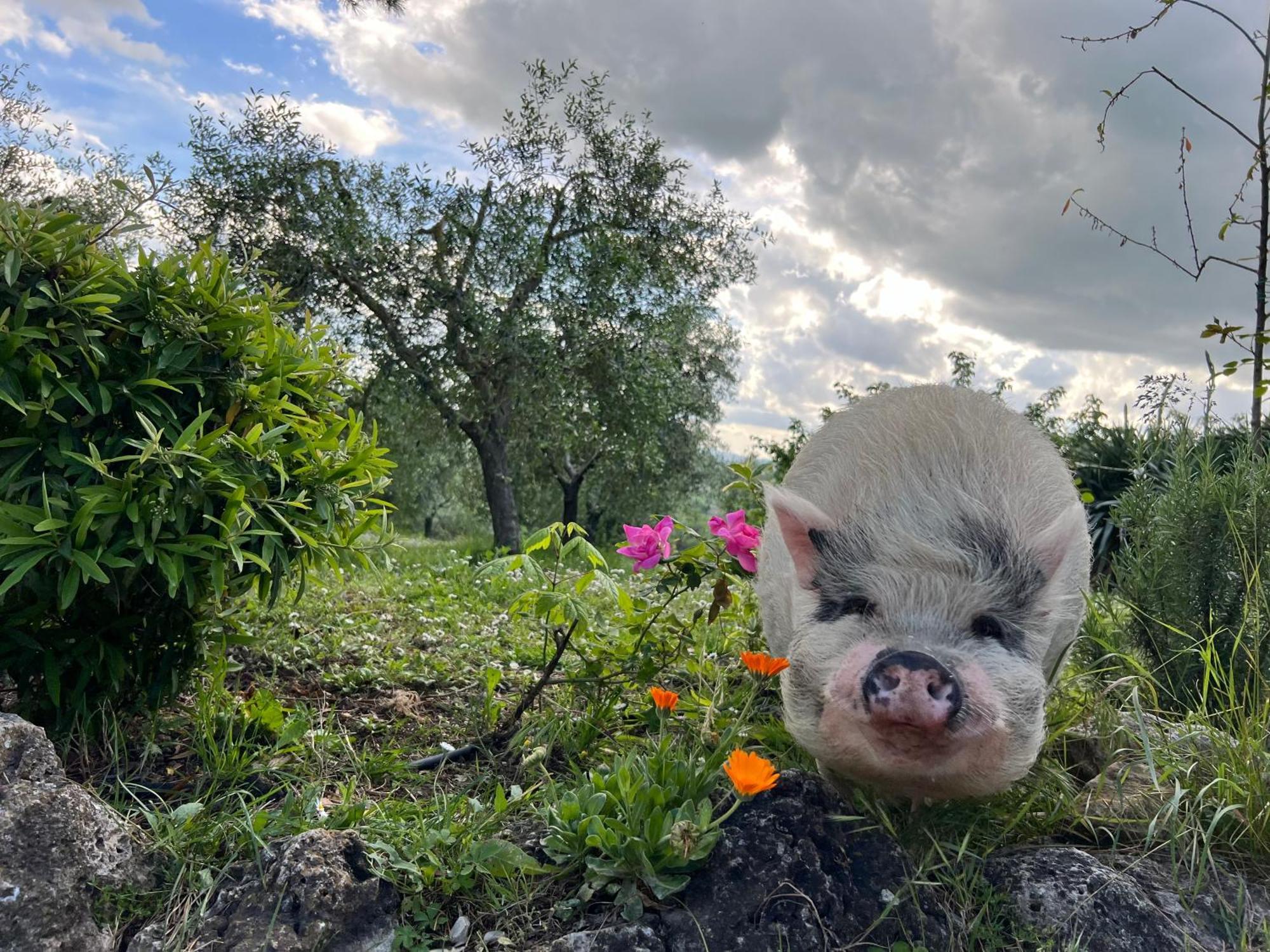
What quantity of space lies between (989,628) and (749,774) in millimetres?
761

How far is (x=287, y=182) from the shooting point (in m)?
11.2

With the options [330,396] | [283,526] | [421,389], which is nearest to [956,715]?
[283,526]

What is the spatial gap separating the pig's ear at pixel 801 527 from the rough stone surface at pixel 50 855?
83.3 inches

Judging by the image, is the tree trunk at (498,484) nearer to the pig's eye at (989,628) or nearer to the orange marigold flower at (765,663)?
the orange marigold flower at (765,663)

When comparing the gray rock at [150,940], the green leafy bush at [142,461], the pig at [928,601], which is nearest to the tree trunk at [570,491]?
the green leafy bush at [142,461]

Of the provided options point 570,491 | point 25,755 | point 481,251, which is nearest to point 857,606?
point 25,755

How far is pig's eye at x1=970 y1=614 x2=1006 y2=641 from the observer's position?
7.78 ft

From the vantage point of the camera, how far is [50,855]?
7.93ft

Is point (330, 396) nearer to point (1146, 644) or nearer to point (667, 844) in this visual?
point (667, 844)

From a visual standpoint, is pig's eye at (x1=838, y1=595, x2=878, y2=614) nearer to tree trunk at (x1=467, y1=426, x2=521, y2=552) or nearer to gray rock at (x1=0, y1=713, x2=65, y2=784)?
gray rock at (x1=0, y1=713, x2=65, y2=784)

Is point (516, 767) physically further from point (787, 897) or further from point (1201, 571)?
point (1201, 571)

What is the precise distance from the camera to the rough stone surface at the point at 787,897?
2.29 m

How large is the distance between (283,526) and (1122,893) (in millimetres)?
2878

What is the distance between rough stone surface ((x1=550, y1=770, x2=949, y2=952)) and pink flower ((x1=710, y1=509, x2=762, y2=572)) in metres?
1.23
